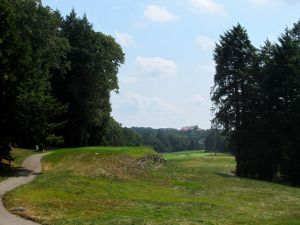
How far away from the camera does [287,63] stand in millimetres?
54188

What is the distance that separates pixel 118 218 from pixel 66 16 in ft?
179

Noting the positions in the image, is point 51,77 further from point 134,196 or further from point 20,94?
point 134,196

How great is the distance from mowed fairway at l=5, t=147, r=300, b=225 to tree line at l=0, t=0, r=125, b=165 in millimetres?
3732

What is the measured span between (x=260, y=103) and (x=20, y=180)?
3321 centimetres

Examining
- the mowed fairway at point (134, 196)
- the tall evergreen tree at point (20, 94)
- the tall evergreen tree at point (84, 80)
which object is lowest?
the mowed fairway at point (134, 196)

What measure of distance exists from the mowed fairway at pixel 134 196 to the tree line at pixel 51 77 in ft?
12.2

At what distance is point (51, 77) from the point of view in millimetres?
62625

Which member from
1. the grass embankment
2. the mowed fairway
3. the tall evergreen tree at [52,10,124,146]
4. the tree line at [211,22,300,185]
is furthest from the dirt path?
the tree line at [211,22,300,185]

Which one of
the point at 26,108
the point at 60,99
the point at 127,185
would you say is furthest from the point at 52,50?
the point at 127,185

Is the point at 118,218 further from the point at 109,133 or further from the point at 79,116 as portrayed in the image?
the point at 109,133

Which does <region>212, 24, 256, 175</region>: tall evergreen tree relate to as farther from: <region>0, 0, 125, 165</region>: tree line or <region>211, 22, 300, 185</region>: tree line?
<region>0, 0, 125, 165</region>: tree line

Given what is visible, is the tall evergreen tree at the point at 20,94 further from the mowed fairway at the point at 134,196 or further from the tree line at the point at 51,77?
the mowed fairway at the point at 134,196

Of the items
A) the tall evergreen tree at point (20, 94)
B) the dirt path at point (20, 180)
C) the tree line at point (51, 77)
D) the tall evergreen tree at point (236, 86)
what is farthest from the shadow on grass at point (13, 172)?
the tall evergreen tree at point (236, 86)

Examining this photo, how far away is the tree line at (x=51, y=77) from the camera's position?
31.7 meters
